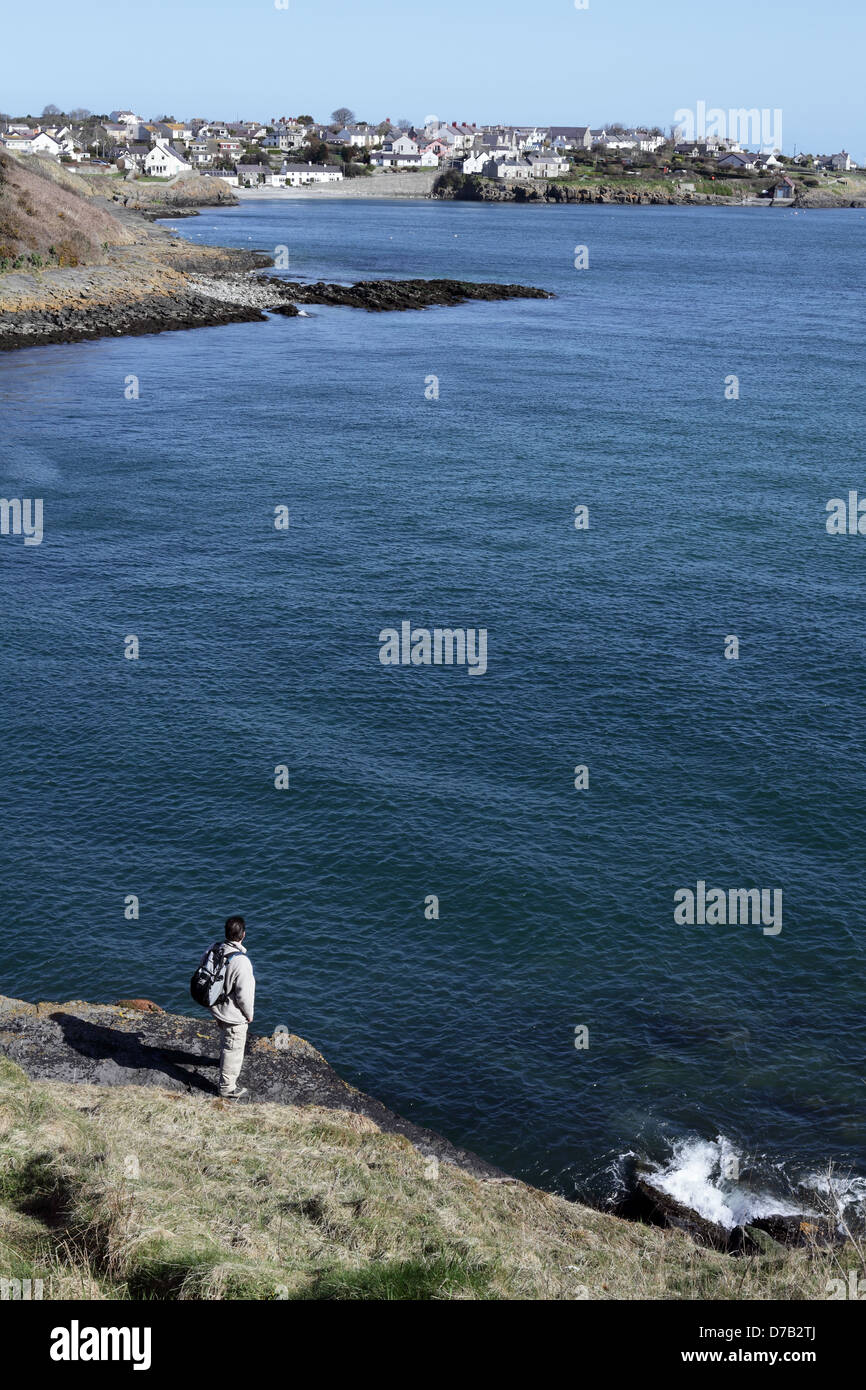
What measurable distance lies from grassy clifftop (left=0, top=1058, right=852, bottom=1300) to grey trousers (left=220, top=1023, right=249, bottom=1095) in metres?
0.41

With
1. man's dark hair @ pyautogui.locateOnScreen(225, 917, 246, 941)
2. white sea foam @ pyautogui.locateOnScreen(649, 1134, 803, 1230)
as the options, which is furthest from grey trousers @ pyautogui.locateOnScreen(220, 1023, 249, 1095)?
white sea foam @ pyautogui.locateOnScreen(649, 1134, 803, 1230)

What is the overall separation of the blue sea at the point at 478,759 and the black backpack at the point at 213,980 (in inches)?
A: 250

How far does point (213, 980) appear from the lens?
18156 mm

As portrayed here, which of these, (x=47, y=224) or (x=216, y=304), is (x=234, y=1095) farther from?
(x=47, y=224)

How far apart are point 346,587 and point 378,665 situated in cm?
773

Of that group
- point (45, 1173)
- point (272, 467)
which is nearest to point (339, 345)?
point (272, 467)

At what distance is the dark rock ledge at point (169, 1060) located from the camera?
20531 millimetres

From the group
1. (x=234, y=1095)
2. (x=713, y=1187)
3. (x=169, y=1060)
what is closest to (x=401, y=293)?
(x=169, y=1060)

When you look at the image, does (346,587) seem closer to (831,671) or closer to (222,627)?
(222,627)

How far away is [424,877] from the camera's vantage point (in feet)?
98.7

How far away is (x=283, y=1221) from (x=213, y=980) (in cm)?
396

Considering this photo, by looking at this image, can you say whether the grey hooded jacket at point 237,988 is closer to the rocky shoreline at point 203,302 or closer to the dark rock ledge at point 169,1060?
the dark rock ledge at point 169,1060

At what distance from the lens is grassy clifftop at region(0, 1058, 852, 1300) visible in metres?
13.1

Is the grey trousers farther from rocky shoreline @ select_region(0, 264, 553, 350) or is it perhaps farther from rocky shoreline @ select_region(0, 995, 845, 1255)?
rocky shoreline @ select_region(0, 264, 553, 350)
